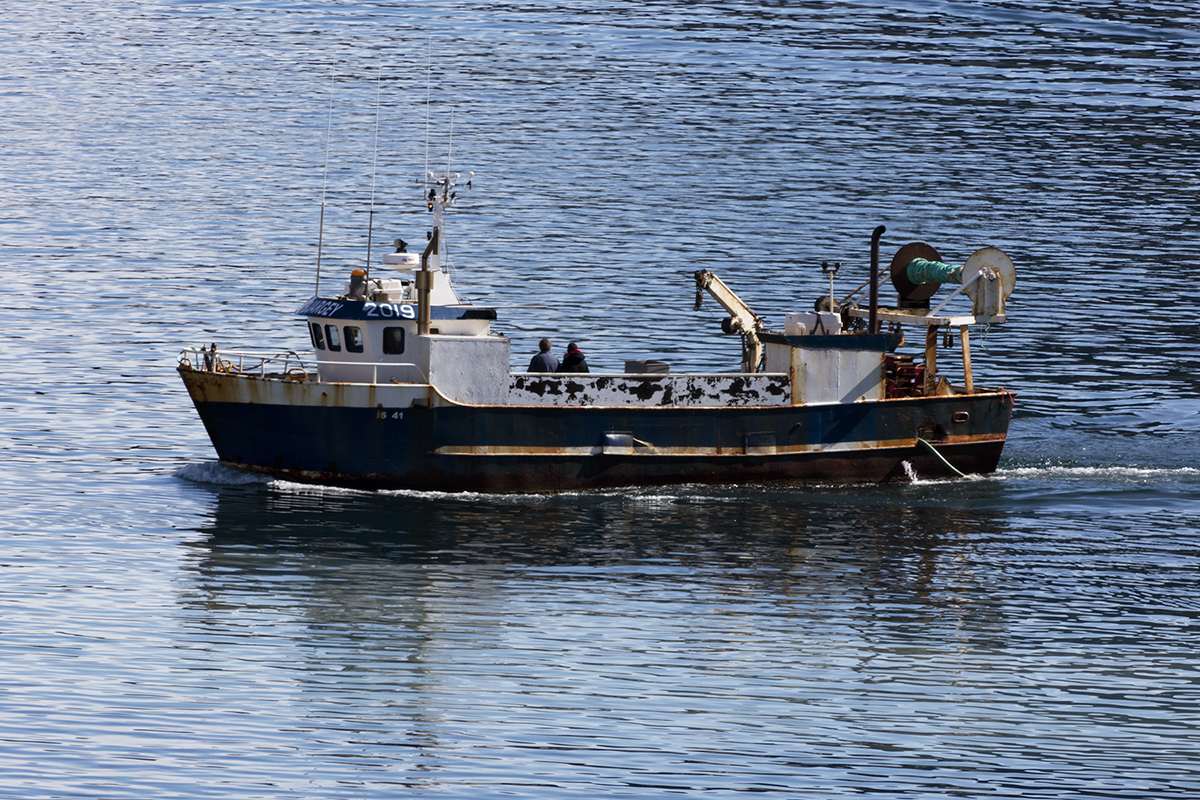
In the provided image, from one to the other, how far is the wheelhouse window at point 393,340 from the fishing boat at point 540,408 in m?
0.02

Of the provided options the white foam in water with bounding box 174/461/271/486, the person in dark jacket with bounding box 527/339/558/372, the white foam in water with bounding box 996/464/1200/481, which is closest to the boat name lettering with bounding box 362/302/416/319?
the person in dark jacket with bounding box 527/339/558/372

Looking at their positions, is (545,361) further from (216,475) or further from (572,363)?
(216,475)

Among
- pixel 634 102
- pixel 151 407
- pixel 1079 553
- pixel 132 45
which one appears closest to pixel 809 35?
pixel 634 102

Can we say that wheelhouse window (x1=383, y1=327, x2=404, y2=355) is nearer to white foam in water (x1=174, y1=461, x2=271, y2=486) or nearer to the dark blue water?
the dark blue water

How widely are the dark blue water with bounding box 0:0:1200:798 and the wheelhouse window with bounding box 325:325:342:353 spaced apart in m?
3.53

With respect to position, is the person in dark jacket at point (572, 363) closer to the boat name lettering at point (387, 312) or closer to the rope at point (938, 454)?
the boat name lettering at point (387, 312)

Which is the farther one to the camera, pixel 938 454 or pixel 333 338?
pixel 938 454

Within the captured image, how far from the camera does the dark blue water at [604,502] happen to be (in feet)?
75.7

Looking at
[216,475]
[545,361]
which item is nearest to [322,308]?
[216,475]

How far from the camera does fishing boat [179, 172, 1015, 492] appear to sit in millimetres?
36938

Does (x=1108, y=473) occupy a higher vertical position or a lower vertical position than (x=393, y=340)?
lower

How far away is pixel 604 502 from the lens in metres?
37.7

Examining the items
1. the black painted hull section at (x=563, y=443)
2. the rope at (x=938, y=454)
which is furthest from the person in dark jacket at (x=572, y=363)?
the rope at (x=938, y=454)

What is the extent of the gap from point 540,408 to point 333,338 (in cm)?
521
